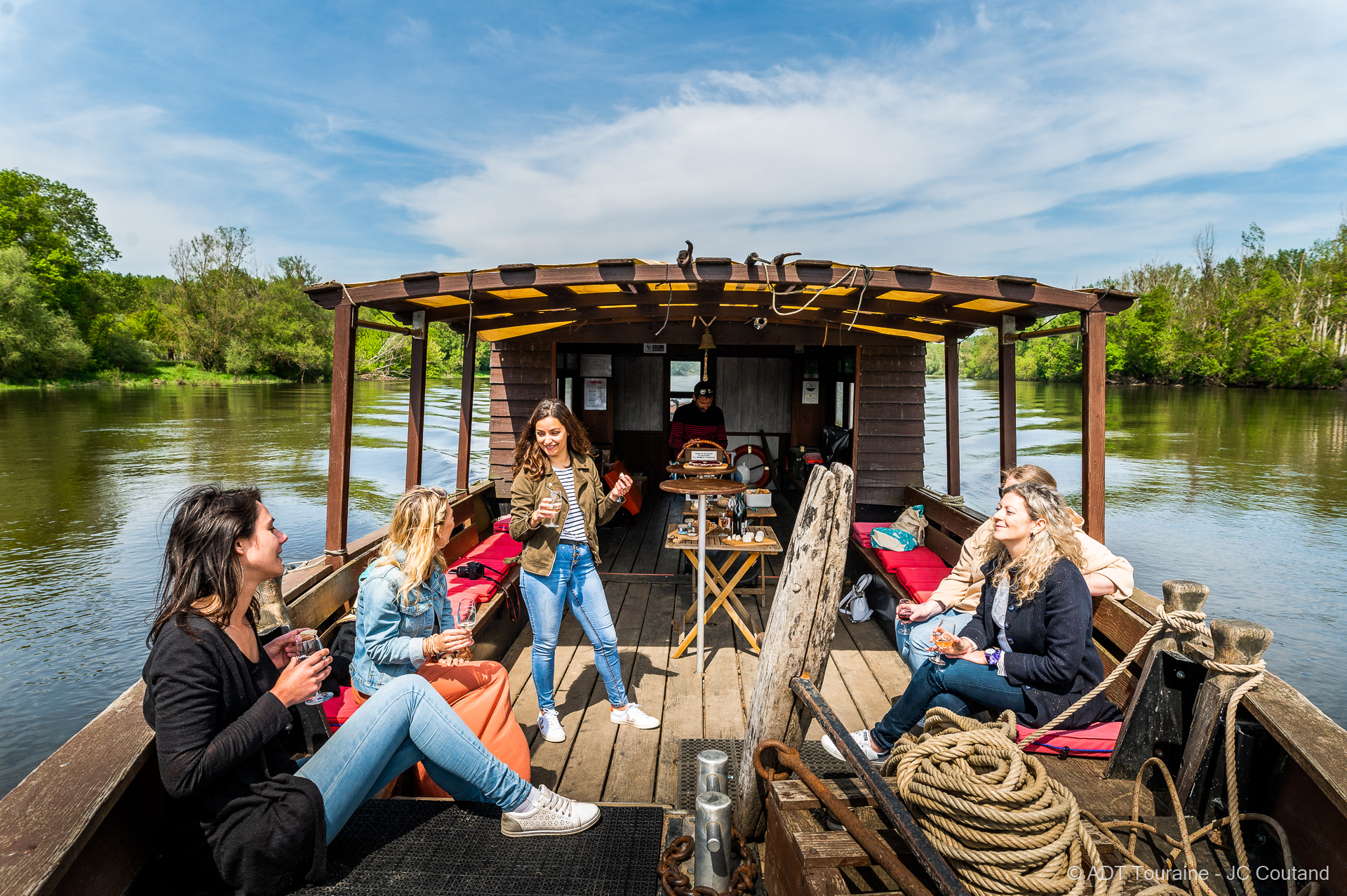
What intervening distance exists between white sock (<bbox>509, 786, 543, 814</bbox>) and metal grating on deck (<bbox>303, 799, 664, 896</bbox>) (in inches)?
3.2

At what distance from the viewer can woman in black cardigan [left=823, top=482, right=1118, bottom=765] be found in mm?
2465

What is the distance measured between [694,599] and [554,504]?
2.61m

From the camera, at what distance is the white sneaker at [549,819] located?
7.29 ft

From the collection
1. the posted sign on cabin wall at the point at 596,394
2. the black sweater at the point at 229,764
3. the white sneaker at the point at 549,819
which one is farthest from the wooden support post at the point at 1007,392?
the posted sign on cabin wall at the point at 596,394

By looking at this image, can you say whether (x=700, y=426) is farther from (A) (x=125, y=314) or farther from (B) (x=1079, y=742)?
(A) (x=125, y=314)

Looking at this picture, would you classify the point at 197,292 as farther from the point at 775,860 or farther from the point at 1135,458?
the point at 775,860

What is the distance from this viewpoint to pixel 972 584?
3377mm

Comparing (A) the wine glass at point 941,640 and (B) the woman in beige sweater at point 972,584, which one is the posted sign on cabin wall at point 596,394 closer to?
(B) the woman in beige sweater at point 972,584

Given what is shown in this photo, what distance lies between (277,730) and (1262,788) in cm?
280

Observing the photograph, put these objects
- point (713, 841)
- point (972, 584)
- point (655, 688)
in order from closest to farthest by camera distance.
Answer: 1. point (713, 841)
2. point (972, 584)
3. point (655, 688)

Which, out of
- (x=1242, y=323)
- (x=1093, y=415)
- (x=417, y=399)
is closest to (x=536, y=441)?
(x=417, y=399)

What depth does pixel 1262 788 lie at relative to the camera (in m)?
2.20

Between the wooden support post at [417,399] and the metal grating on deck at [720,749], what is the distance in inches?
112

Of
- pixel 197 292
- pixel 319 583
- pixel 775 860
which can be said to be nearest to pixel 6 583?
pixel 319 583
